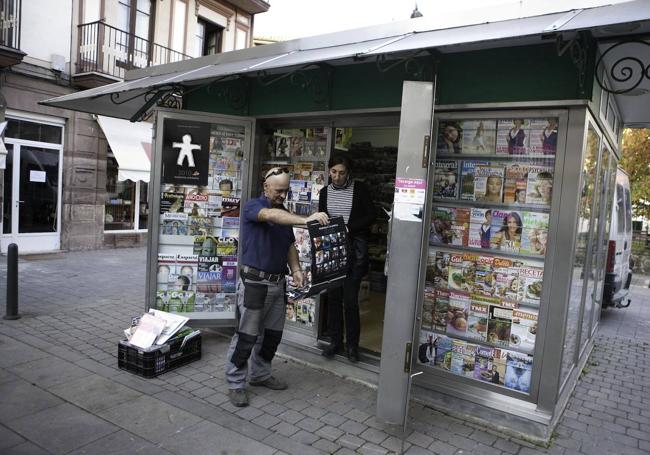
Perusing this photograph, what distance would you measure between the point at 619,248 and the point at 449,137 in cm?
572

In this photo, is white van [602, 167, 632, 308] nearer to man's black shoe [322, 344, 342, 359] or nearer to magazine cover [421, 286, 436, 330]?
magazine cover [421, 286, 436, 330]

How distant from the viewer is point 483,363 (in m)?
4.08

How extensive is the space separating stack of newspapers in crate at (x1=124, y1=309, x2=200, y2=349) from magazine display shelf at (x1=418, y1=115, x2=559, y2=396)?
2.32m

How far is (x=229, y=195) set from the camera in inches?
216

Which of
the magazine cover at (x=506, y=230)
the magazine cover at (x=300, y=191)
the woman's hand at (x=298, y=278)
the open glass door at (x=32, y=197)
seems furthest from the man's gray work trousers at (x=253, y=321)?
the open glass door at (x=32, y=197)

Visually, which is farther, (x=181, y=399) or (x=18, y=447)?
(x=181, y=399)

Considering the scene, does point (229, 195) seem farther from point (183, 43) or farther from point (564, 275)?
point (183, 43)

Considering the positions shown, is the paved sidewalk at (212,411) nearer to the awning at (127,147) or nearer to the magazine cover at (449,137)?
the magazine cover at (449,137)

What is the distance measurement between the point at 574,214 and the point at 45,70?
11.7 m

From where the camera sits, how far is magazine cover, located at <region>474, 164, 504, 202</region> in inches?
160

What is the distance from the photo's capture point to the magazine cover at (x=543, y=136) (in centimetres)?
375

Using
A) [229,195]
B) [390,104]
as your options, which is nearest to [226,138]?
[229,195]

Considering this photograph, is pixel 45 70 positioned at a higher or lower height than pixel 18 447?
higher

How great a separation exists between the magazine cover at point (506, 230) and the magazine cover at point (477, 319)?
1.66 feet
